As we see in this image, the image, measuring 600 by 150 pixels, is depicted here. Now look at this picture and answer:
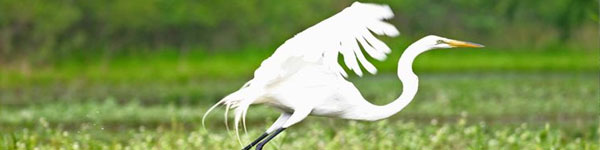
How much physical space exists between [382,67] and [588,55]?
8.02 m

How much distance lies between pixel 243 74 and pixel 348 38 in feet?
66.3

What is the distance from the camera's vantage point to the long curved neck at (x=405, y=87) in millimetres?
7465

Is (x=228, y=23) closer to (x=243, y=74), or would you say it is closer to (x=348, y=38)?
(x=243, y=74)

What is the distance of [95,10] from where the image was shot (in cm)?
3038

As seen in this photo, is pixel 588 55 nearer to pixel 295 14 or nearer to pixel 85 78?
pixel 295 14

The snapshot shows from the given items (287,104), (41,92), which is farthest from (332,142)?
(41,92)

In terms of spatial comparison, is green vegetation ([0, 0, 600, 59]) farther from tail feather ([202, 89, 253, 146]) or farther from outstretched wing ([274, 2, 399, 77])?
outstretched wing ([274, 2, 399, 77])

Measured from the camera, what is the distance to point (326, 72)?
7516mm

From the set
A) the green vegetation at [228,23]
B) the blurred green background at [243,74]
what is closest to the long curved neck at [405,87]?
the blurred green background at [243,74]

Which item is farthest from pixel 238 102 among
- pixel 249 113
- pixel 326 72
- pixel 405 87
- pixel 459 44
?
pixel 249 113

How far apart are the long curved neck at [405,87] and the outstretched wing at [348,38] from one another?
0.61m

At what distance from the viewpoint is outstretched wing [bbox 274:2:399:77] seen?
6.82m

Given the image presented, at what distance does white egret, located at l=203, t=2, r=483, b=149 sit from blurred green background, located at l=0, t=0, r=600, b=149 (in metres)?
0.84

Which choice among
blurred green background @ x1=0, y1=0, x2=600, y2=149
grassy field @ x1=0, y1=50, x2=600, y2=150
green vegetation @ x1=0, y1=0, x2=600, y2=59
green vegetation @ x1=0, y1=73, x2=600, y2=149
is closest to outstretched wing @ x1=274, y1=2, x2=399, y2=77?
green vegetation @ x1=0, y1=73, x2=600, y2=149
